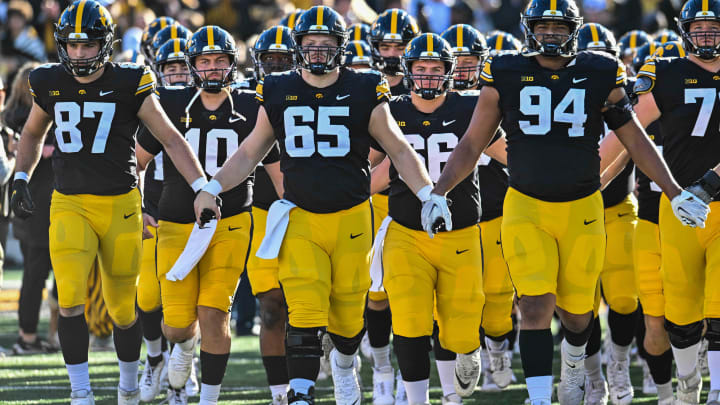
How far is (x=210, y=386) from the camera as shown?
6121 mm

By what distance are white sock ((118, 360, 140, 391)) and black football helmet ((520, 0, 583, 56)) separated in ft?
8.91

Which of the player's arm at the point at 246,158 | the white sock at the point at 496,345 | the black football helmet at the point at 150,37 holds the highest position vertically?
the black football helmet at the point at 150,37

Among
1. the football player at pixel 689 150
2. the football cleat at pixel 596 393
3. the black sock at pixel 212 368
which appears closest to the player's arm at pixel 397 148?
the football player at pixel 689 150

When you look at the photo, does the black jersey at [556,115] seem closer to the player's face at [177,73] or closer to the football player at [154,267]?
the football player at [154,267]

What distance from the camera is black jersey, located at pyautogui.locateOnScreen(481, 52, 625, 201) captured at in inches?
215

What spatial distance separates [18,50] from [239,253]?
9.08m

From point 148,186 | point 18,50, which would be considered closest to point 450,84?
point 148,186

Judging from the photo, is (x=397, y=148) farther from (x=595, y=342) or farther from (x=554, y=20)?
(x=595, y=342)

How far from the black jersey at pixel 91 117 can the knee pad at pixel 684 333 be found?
295 centimetres

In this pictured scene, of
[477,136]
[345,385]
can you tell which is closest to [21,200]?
[345,385]

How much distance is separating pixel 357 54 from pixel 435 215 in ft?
11.7

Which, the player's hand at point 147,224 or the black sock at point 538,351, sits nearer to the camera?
the black sock at point 538,351

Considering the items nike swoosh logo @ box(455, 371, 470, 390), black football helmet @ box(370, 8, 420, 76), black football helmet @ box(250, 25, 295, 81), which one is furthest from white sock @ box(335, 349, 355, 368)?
black football helmet @ box(370, 8, 420, 76)

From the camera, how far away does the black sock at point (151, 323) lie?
711 centimetres
